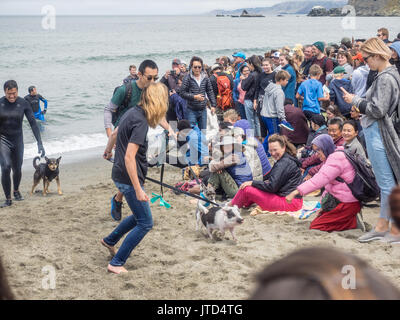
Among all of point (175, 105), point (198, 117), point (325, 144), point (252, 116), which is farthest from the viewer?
point (252, 116)

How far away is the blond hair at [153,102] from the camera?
4359 millimetres

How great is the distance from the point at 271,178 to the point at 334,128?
4.23 ft

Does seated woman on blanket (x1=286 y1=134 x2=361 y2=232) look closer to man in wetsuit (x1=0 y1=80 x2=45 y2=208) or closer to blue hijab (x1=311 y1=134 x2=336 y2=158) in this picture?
blue hijab (x1=311 y1=134 x2=336 y2=158)

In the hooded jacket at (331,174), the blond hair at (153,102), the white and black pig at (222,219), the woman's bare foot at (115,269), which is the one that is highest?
the blond hair at (153,102)

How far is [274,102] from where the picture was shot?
29.3 feet

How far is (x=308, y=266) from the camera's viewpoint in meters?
0.93

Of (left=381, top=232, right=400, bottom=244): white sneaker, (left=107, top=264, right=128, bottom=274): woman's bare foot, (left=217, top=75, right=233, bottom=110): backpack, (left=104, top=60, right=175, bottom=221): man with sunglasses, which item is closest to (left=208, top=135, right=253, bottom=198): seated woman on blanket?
(left=104, top=60, right=175, bottom=221): man with sunglasses

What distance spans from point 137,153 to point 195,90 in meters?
4.89

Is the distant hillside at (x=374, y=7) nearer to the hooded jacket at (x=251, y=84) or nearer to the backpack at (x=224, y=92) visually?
the backpack at (x=224, y=92)

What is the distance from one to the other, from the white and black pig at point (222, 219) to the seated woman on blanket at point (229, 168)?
1385 mm

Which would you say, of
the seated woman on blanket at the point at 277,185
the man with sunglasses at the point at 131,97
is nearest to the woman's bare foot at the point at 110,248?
the man with sunglasses at the point at 131,97

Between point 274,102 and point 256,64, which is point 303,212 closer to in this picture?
point 274,102

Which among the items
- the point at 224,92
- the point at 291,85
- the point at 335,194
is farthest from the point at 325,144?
the point at 224,92
